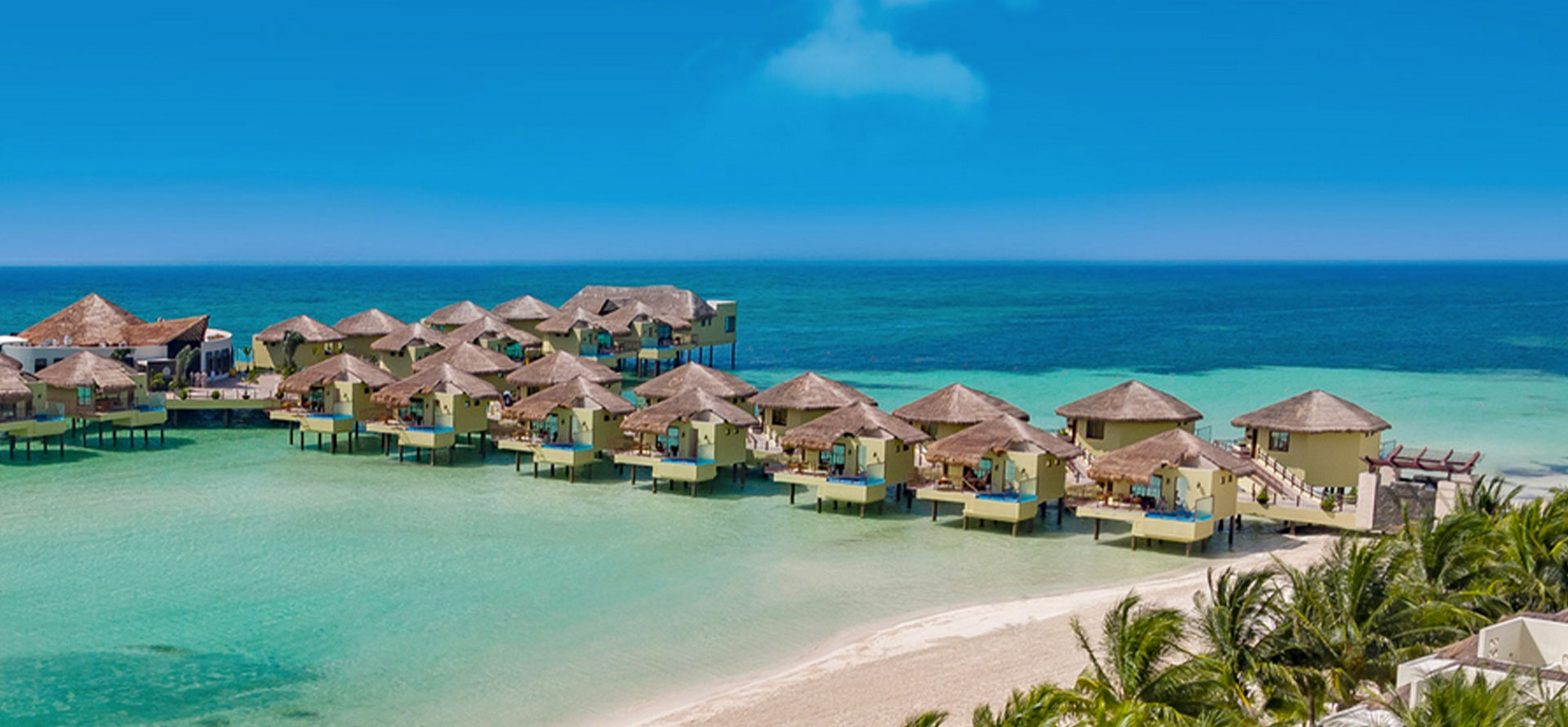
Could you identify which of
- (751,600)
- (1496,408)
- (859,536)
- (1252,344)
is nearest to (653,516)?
(859,536)

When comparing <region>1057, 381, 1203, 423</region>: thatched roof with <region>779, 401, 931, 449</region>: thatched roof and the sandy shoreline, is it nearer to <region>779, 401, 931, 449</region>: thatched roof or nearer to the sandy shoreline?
<region>779, 401, 931, 449</region>: thatched roof

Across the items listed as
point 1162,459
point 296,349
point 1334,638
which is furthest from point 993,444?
point 296,349

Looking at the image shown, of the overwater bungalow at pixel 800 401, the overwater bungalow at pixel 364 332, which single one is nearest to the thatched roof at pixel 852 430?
the overwater bungalow at pixel 800 401

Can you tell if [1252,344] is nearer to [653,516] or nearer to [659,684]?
[653,516]

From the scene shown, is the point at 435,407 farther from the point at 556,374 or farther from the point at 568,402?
the point at 568,402

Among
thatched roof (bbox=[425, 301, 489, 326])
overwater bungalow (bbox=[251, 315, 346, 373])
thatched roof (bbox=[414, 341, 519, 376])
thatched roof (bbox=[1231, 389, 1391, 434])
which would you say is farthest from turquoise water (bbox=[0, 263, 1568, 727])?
thatched roof (bbox=[425, 301, 489, 326])

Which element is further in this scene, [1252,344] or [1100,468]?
[1252,344]
